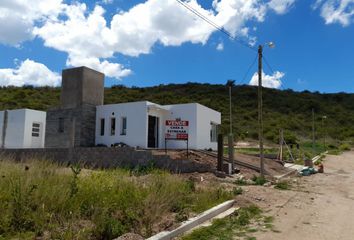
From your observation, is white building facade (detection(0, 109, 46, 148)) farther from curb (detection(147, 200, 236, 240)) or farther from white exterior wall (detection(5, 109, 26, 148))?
curb (detection(147, 200, 236, 240))

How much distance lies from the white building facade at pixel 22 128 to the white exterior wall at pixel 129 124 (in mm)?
7272

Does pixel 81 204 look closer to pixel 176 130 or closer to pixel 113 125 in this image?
pixel 176 130

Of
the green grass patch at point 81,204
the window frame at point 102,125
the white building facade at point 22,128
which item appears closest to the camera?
the green grass patch at point 81,204

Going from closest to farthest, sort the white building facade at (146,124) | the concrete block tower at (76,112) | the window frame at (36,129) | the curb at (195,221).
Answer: the curb at (195,221)
the white building facade at (146,124)
the concrete block tower at (76,112)
the window frame at (36,129)

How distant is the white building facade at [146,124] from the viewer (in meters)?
25.7

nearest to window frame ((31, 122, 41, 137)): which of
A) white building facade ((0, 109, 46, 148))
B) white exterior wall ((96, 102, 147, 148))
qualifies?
white building facade ((0, 109, 46, 148))

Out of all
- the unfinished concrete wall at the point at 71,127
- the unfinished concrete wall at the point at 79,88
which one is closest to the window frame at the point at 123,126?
the unfinished concrete wall at the point at 71,127

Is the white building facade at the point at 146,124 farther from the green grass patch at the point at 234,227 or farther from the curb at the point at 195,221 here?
the green grass patch at the point at 234,227

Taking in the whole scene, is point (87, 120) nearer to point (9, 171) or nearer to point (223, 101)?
point (9, 171)

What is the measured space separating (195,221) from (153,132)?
19.1 meters

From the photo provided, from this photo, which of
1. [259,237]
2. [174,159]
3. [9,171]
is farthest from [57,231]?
[174,159]

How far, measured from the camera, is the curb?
690 centimetres

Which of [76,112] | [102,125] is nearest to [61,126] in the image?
[76,112]

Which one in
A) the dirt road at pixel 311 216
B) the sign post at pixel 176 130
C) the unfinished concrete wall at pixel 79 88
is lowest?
the dirt road at pixel 311 216
